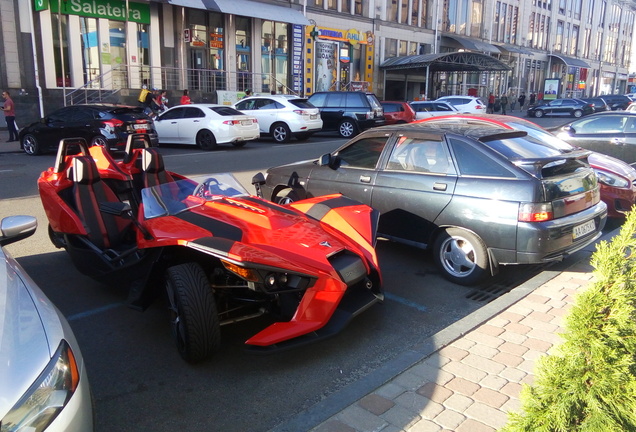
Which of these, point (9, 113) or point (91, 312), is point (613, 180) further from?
point (9, 113)

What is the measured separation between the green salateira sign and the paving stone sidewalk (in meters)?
22.6

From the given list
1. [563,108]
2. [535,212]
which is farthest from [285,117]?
[563,108]

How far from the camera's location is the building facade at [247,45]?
21188 millimetres

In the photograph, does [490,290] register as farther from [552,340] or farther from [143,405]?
[143,405]

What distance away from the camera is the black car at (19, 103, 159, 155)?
14.4 m

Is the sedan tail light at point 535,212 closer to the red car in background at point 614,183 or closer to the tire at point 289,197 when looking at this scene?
the red car in background at point 614,183

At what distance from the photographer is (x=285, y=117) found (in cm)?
1859

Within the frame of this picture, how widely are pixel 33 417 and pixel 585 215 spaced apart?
511cm

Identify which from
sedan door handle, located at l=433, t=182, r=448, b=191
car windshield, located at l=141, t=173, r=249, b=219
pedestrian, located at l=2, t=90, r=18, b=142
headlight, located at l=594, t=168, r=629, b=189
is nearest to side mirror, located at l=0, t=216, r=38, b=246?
car windshield, located at l=141, t=173, r=249, b=219

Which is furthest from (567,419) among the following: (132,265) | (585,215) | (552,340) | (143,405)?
(585,215)

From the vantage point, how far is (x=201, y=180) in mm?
4832

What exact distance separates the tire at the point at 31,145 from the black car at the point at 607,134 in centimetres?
1398

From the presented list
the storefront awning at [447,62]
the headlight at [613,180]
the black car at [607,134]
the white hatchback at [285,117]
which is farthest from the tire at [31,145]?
the storefront awning at [447,62]

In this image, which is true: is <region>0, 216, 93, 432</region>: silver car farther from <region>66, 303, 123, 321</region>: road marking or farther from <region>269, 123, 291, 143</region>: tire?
<region>269, 123, 291, 143</region>: tire
